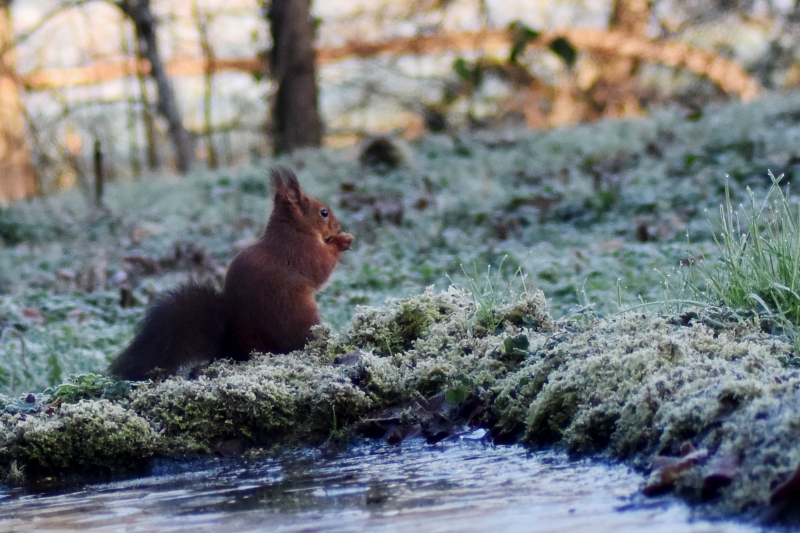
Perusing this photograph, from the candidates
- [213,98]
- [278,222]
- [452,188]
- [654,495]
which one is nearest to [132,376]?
[278,222]

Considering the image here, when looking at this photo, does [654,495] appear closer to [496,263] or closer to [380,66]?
[496,263]

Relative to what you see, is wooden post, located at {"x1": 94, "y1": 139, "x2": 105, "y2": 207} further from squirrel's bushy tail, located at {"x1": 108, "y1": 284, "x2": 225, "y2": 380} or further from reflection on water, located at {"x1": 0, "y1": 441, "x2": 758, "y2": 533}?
reflection on water, located at {"x1": 0, "y1": 441, "x2": 758, "y2": 533}

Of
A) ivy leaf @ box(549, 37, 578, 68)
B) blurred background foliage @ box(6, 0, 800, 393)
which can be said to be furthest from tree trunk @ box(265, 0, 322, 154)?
ivy leaf @ box(549, 37, 578, 68)

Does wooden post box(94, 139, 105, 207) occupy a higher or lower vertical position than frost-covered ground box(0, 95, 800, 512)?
higher

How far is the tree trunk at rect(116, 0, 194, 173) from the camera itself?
1149 cm

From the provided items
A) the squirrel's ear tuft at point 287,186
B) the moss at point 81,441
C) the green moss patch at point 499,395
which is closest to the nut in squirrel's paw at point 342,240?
the squirrel's ear tuft at point 287,186

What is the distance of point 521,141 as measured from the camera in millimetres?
11289

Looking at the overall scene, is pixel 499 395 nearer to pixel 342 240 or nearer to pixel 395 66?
pixel 342 240

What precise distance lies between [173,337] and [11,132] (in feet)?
37.2

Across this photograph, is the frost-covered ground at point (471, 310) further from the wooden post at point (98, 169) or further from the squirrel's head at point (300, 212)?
the squirrel's head at point (300, 212)

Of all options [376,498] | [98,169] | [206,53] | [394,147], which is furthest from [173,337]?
[206,53]

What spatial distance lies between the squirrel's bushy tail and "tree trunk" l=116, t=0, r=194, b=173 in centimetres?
864

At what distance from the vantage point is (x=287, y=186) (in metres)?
4.45

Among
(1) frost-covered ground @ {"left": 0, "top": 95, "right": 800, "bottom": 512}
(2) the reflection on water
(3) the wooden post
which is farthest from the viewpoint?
(3) the wooden post
